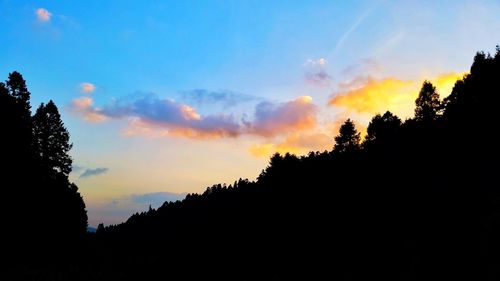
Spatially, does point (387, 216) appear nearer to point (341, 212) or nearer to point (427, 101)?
point (341, 212)

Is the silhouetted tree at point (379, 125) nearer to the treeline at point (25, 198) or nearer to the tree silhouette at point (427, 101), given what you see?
the tree silhouette at point (427, 101)

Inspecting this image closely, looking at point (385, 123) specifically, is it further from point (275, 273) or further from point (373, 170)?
point (275, 273)

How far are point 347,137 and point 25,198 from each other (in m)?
60.0

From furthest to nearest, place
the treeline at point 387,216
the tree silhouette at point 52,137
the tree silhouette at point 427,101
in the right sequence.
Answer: the tree silhouette at point 427,101 → the tree silhouette at point 52,137 → the treeline at point 387,216

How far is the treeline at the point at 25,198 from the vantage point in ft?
88.1

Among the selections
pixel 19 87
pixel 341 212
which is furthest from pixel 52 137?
pixel 341 212

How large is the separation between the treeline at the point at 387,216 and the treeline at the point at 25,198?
8195 millimetres

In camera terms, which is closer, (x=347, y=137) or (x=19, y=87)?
(x=19, y=87)

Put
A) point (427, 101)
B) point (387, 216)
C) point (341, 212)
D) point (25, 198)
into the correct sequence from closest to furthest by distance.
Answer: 1. point (25, 198)
2. point (387, 216)
3. point (341, 212)
4. point (427, 101)

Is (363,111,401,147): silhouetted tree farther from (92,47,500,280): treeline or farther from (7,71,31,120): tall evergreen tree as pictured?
(7,71,31,120): tall evergreen tree

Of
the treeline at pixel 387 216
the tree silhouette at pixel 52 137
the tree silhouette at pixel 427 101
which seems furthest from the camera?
the tree silhouette at pixel 427 101

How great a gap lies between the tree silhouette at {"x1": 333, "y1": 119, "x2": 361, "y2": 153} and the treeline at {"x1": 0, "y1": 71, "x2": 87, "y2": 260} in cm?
5173

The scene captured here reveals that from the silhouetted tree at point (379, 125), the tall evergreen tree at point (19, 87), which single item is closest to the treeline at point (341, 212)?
the tall evergreen tree at point (19, 87)

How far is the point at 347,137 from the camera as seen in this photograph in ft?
261
